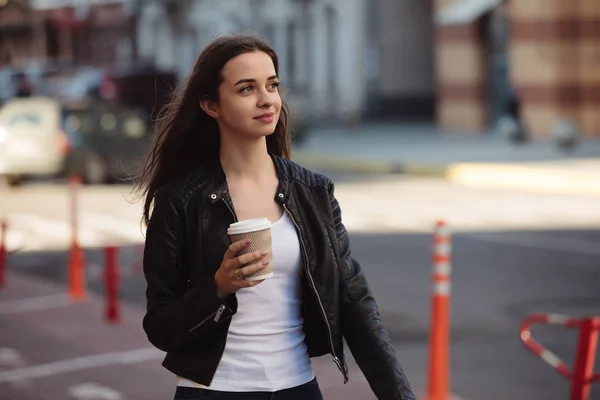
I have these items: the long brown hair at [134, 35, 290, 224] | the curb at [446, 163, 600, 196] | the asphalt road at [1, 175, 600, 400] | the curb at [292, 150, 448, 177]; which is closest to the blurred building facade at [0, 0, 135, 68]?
the curb at [292, 150, 448, 177]

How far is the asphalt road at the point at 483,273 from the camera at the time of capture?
8.23 m

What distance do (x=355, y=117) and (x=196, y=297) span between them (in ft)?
122

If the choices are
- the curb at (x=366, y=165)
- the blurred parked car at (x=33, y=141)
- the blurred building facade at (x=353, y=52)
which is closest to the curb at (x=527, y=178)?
the curb at (x=366, y=165)

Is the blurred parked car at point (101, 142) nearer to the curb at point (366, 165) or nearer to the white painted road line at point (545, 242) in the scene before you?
the curb at point (366, 165)

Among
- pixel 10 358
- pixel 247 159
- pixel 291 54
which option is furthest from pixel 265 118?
pixel 291 54

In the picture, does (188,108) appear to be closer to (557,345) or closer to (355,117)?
(557,345)

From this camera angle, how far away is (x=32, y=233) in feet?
53.4

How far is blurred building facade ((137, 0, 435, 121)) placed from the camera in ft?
151

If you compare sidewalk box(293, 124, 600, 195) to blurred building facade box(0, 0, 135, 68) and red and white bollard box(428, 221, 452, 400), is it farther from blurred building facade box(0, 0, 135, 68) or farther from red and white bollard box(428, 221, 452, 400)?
blurred building facade box(0, 0, 135, 68)

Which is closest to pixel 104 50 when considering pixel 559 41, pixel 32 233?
pixel 559 41

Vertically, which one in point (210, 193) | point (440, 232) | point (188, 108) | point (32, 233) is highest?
point (188, 108)

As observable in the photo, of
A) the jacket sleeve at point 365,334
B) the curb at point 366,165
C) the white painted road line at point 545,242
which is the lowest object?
the curb at point 366,165

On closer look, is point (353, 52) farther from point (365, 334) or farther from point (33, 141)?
point (365, 334)

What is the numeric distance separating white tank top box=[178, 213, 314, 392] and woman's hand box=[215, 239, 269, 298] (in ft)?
0.60
